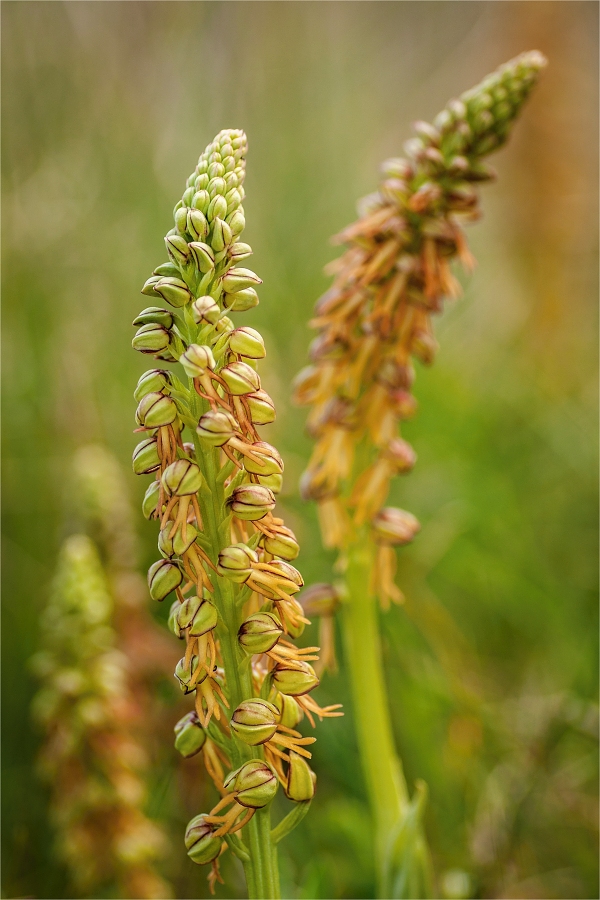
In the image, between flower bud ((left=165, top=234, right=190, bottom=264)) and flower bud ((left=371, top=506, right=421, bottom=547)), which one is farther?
flower bud ((left=371, top=506, right=421, bottom=547))

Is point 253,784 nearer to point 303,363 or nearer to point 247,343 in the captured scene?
point 247,343

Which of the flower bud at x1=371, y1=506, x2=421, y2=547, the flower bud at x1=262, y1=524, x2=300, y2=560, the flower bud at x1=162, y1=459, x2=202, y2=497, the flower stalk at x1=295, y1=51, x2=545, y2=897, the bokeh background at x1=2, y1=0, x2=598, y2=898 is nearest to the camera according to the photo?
the flower bud at x1=162, y1=459, x2=202, y2=497

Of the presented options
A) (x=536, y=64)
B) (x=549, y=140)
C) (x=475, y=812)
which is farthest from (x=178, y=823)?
(x=549, y=140)

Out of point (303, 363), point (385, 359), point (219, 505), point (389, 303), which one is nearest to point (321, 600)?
point (385, 359)

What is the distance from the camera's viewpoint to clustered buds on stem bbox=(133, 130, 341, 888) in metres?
0.98

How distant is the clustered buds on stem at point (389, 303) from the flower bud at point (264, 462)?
2.39 feet

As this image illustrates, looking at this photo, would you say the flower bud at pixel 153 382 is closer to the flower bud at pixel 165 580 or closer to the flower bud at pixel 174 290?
the flower bud at pixel 174 290

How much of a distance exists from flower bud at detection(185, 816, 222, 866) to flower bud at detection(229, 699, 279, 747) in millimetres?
151

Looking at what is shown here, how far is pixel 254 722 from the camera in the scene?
38.4 inches

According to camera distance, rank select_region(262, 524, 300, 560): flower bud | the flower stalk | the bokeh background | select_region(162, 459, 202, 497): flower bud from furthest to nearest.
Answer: the bokeh background, the flower stalk, select_region(262, 524, 300, 560): flower bud, select_region(162, 459, 202, 497): flower bud

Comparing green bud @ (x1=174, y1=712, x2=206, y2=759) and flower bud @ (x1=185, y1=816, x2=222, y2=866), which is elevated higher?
green bud @ (x1=174, y1=712, x2=206, y2=759)

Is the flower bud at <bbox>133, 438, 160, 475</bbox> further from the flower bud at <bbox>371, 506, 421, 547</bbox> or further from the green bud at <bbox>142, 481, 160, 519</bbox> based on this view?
the flower bud at <bbox>371, 506, 421, 547</bbox>

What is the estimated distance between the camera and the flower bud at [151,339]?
0.99 meters

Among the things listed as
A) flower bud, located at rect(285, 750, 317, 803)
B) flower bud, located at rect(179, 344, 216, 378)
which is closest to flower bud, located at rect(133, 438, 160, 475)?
flower bud, located at rect(179, 344, 216, 378)
